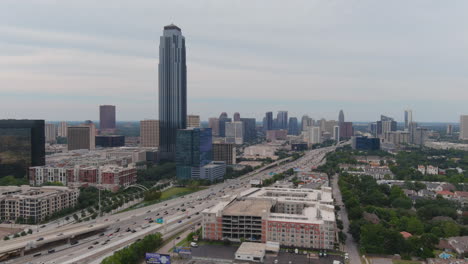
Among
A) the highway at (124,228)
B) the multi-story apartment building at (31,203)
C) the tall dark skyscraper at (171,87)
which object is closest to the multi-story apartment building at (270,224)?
the highway at (124,228)

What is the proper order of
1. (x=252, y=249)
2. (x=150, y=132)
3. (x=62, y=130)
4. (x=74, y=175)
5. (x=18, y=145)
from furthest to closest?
(x=62, y=130), (x=150, y=132), (x=18, y=145), (x=74, y=175), (x=252, y=249)

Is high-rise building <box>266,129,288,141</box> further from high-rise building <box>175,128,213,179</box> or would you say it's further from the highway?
the highway

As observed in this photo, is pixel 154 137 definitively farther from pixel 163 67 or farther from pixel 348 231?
pixel 348 231

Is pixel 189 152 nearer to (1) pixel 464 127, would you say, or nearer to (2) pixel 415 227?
(2) pixel 415 227

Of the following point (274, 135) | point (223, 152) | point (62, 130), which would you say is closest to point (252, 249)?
point (223, 152)

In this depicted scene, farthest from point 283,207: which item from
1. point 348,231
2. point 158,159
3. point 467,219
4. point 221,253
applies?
point 158,159

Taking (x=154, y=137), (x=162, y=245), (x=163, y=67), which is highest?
(x=163, y=67)
